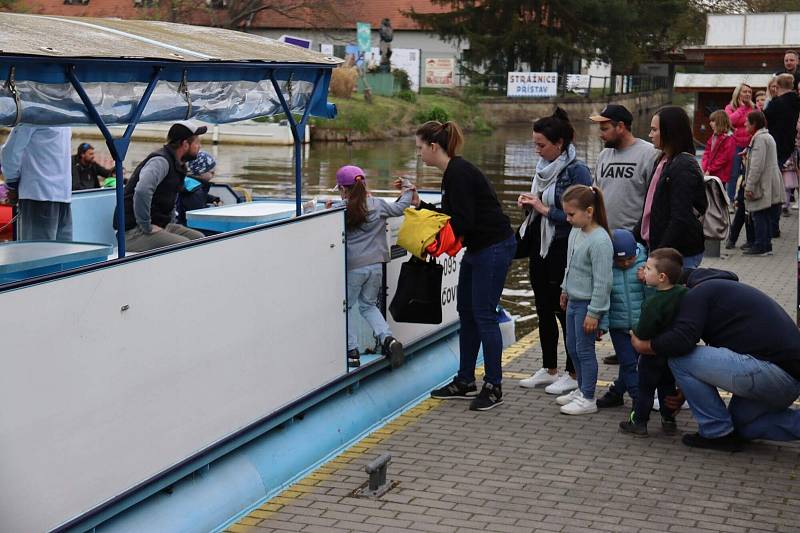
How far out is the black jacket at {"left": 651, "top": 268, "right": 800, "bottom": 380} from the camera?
262 inches

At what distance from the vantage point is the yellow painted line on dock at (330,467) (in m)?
6.02

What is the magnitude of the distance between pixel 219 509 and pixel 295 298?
56.5 inches

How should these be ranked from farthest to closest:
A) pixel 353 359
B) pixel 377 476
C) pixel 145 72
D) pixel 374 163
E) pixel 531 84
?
1. pixel 531 84
2. pixel 374 163
3. pixel 353 359
4. pixel 377 476
5. pixel 145 72

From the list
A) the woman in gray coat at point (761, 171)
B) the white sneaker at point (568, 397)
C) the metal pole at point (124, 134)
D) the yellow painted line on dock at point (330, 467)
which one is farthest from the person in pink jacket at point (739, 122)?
the metal pole at point (124, 134)

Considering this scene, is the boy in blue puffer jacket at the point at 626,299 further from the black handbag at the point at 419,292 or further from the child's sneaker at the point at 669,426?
the black handbag at the point at 419,292

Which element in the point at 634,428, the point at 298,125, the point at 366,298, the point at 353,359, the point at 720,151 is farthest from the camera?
the point at 720,151

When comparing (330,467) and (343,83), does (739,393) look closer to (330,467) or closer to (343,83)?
(330,467)

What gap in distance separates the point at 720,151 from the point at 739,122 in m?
0.54

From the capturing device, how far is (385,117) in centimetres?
4522

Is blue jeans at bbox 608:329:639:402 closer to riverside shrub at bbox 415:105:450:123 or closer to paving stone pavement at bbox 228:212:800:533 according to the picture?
paving stone pavement at bbox 228:212:800:533

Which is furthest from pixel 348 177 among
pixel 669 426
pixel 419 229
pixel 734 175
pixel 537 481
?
pixel 734 175

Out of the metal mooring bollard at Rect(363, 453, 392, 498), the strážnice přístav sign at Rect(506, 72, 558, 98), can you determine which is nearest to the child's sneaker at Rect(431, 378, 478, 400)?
the metal mooring bollard at Rect(363, 453, 392, 498)

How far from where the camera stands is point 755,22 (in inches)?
906

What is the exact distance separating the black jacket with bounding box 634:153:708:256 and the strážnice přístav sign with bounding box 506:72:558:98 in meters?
52.5
